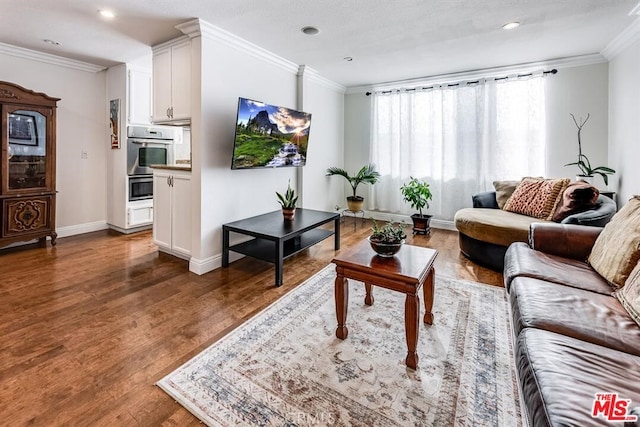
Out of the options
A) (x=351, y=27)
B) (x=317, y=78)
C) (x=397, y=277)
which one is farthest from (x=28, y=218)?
(x=397, y=277)

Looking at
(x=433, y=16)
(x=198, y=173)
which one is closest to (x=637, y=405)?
(x=433, y=16)

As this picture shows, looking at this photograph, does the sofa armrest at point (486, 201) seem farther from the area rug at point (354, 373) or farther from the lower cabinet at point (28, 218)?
the lower cabinet at point (28, 218)

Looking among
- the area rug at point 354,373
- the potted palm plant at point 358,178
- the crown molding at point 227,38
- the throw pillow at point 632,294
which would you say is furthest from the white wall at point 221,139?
the throw pillow at point 632,294

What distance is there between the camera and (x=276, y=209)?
13.9 ft

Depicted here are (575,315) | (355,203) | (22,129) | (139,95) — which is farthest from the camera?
(355,203)

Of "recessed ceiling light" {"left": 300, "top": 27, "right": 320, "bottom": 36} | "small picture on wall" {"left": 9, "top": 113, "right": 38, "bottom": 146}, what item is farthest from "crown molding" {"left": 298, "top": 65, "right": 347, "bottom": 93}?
"small picture on wall" {"left": 9, "top": 113, "right": 38, "bottom": 146}

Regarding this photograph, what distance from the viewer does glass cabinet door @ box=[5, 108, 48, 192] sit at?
146 inches

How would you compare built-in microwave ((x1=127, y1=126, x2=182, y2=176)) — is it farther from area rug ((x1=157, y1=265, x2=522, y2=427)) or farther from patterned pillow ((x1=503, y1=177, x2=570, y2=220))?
patterned pillow ((x1=503, y1=177, x2=570, y2=220))

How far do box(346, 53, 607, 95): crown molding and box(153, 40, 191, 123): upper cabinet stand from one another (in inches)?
128

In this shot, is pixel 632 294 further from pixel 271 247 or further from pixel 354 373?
pixel 271 247

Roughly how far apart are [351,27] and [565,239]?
2572 mm

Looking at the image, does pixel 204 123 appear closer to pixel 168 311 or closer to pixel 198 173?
pixel 198 173

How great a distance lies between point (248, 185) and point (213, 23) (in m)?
1.62

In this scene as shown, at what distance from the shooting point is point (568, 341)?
129cm
